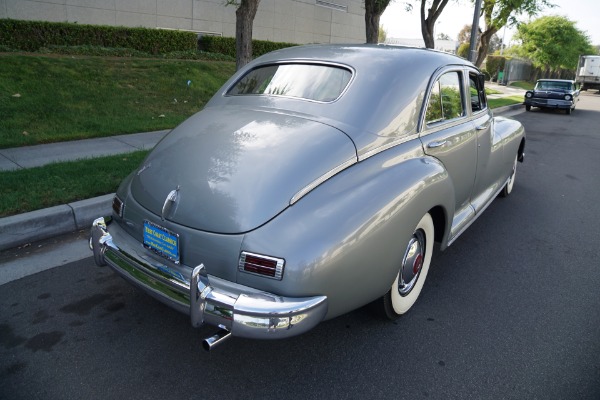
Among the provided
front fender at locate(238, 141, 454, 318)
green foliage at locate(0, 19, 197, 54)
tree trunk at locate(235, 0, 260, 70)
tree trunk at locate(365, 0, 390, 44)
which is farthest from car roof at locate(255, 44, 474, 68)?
tree trunk at locate(365, 0, 390, 44)

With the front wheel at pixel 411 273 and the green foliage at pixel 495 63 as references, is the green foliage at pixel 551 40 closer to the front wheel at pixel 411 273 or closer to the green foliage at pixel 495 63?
the green foliage at pixel 495 63

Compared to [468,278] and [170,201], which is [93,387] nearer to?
[170,201]

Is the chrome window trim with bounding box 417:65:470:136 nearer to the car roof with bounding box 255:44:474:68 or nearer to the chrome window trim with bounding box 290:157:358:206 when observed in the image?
the car roof with bounding box 255:44:474:68

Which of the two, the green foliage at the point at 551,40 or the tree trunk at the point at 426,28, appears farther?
the green foliage at the point at 551,40

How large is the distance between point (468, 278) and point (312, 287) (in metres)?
2.01

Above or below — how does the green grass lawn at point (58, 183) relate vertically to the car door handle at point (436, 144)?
below

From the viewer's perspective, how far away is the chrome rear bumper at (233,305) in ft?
6.59

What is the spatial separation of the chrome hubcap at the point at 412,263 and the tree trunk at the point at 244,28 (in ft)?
22.2

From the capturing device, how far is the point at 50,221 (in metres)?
3.95

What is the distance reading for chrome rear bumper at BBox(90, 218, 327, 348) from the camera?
2.01m

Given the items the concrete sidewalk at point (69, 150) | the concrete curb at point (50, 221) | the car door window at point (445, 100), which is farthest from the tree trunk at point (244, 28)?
the car door window at point (445, 100)

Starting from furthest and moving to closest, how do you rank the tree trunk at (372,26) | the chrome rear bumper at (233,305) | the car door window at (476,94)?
1. the tree trunk at (372,26)
2. the car door window at (476,94)
3. the chrome rear bumper at (233,305)

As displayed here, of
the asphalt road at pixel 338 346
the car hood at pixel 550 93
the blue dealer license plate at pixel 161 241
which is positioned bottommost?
the asphalt road at pixel 338 346

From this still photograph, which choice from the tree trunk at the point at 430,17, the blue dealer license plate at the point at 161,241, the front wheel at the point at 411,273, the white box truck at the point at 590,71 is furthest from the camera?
the white box truck at the point at 590,71
